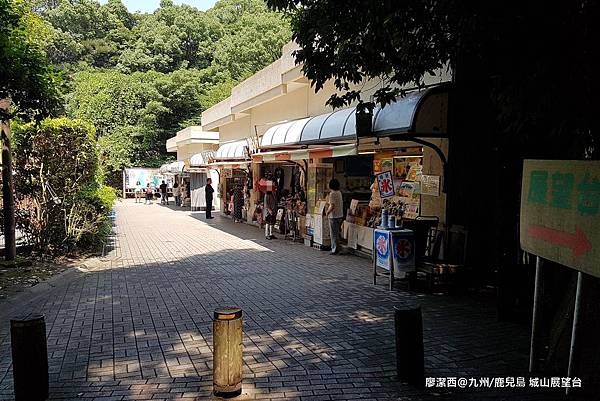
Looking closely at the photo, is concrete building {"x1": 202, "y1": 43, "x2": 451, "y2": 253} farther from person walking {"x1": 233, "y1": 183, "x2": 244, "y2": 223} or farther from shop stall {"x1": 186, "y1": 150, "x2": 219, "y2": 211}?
shop stall {"x1": 186, "y1": 150, "x2": 219, "y2": 211}

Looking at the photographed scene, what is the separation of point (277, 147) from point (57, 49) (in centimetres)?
5157

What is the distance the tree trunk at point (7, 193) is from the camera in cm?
1013

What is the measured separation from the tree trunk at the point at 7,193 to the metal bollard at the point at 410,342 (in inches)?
366

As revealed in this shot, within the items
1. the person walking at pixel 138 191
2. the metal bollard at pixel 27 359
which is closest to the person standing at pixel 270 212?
the metal bollard at pixel 27 359

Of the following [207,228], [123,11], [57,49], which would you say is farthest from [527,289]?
[123,11]

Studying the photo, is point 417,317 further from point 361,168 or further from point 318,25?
point 361,168

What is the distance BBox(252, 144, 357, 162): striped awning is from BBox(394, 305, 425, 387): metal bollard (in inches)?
233

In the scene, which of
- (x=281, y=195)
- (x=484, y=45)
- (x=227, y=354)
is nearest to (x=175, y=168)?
(x=281, y=195)

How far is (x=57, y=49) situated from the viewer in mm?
54938

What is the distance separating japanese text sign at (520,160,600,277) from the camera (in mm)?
3557

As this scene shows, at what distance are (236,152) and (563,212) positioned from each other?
16.7 meters

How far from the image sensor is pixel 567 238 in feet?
12.6

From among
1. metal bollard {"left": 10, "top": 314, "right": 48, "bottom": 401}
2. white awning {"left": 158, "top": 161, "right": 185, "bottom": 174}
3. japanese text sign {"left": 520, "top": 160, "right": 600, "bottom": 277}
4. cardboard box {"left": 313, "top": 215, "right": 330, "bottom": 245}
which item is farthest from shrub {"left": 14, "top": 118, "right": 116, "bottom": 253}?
white awning {"left": 158, "top": 161, "right": 185, "bottom": 174}

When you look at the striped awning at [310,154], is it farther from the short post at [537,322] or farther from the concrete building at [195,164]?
the concrete building at [195,164]
